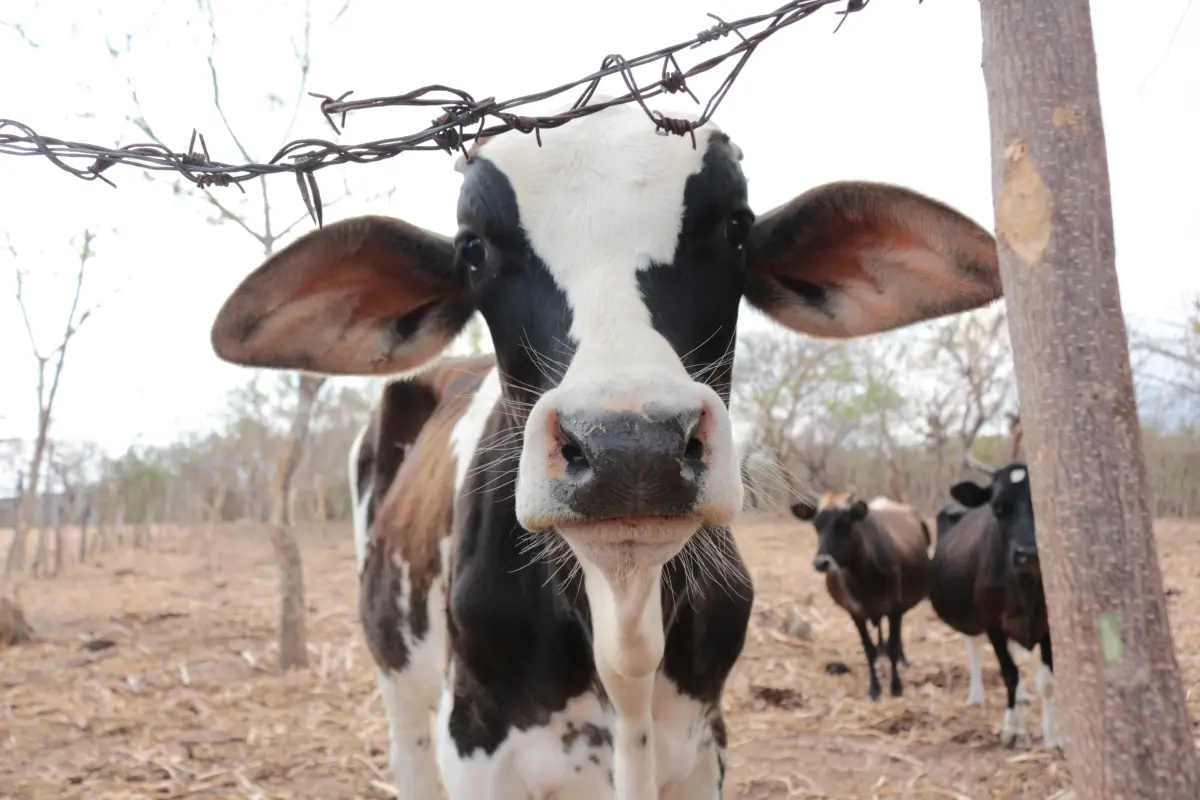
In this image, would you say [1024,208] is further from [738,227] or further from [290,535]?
[290,535]

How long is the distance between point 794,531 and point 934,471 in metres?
8.52

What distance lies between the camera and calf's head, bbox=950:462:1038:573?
6465mm

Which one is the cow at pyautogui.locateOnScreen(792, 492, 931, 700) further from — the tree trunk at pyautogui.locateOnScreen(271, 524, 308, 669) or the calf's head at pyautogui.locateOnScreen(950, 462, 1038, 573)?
the tree trunk at pyautogui.locateOnScreen(271, 524, 308, 669)

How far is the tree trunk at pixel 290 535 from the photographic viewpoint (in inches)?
354

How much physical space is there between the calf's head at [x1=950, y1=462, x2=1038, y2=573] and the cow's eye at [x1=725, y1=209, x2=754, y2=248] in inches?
188

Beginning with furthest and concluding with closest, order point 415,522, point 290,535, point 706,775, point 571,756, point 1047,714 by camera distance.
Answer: point 290,535 < point 1047,714 < point 415,522 < point 706,775 < point 571,756

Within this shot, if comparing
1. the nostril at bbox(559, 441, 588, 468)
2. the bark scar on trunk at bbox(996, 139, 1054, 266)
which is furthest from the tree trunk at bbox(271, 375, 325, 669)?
the bark scar on trunk at bbox(996, 139, 1054, 266)

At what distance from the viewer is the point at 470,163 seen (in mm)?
2482

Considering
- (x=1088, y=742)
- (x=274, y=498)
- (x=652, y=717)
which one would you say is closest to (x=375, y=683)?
(x=274, y=498)

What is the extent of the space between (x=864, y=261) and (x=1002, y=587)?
5046 mm

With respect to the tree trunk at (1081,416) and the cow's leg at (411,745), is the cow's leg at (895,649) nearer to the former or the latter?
the cow's leg at (411,745)

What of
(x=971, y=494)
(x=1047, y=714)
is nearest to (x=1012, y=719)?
(x=1047, y=714)

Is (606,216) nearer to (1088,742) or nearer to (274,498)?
(1088,742)

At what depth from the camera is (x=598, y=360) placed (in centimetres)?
194
